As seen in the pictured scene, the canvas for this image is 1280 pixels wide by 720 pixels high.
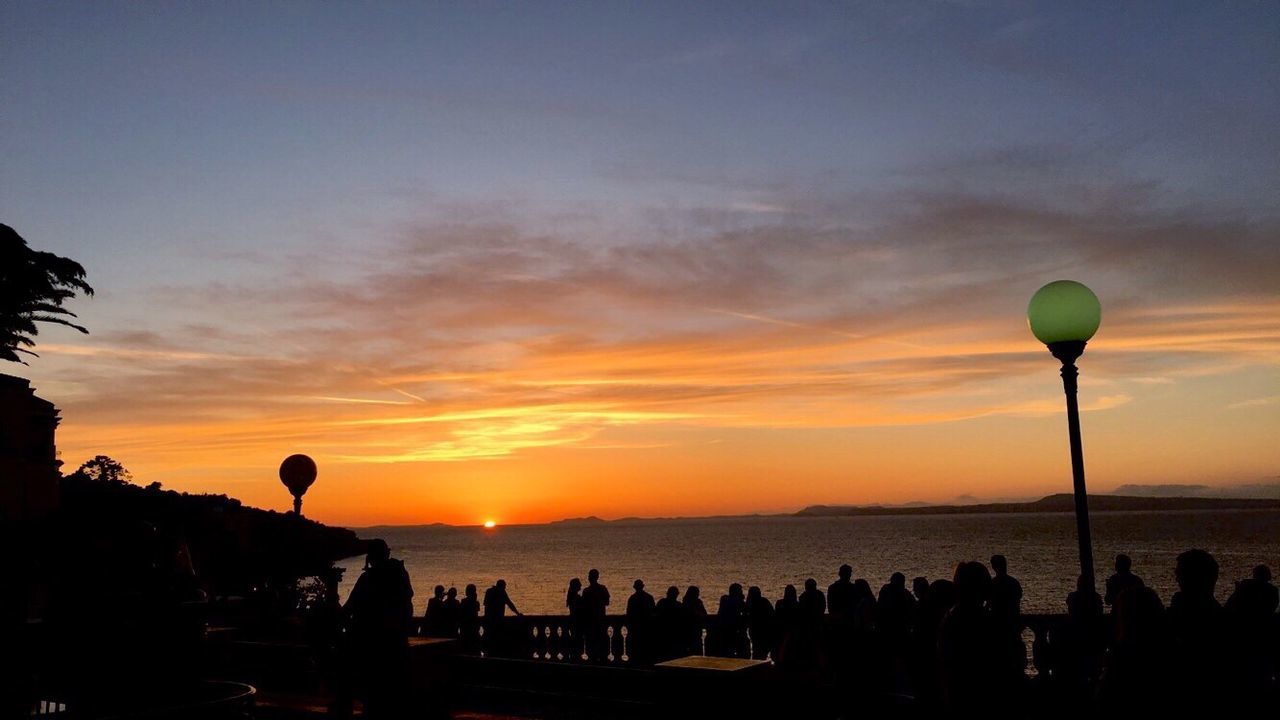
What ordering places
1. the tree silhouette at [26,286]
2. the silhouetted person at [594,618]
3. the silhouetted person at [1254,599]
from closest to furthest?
the silhouetted person at [1254,599], the silhouetted person at [594,618], the tree silhouette at [26,286]

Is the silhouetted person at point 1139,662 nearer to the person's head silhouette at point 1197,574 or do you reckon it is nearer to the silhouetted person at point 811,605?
the person's head silhouette at point 1197,574

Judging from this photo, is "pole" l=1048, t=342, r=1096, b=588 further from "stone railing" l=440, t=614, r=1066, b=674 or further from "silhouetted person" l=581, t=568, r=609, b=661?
"silhouetted person" l=581, t=568, r=609, b=661

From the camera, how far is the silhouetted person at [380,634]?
9.28 meters

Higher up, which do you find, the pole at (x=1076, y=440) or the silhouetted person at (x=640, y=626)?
the pole at (x=1076, y=440)

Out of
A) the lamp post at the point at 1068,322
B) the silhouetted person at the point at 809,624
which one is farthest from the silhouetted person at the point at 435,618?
the lamp post at the point at 1068,322

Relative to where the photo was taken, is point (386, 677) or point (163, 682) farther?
point (386, 677)

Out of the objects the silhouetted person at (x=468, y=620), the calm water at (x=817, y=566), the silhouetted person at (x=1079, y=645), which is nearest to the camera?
the silhouetted person at (x=1079, y=645)

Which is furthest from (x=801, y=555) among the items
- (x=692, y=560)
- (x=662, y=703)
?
(x=662, y=703)

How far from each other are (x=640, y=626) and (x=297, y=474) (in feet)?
22.5

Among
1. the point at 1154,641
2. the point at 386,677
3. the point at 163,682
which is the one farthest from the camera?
the point at 386,677

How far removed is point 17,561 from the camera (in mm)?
9664

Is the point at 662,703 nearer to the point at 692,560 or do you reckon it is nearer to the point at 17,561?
the point at 17,561

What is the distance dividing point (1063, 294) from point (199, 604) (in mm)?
8327

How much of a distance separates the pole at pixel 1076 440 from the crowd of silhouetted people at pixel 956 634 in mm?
584
